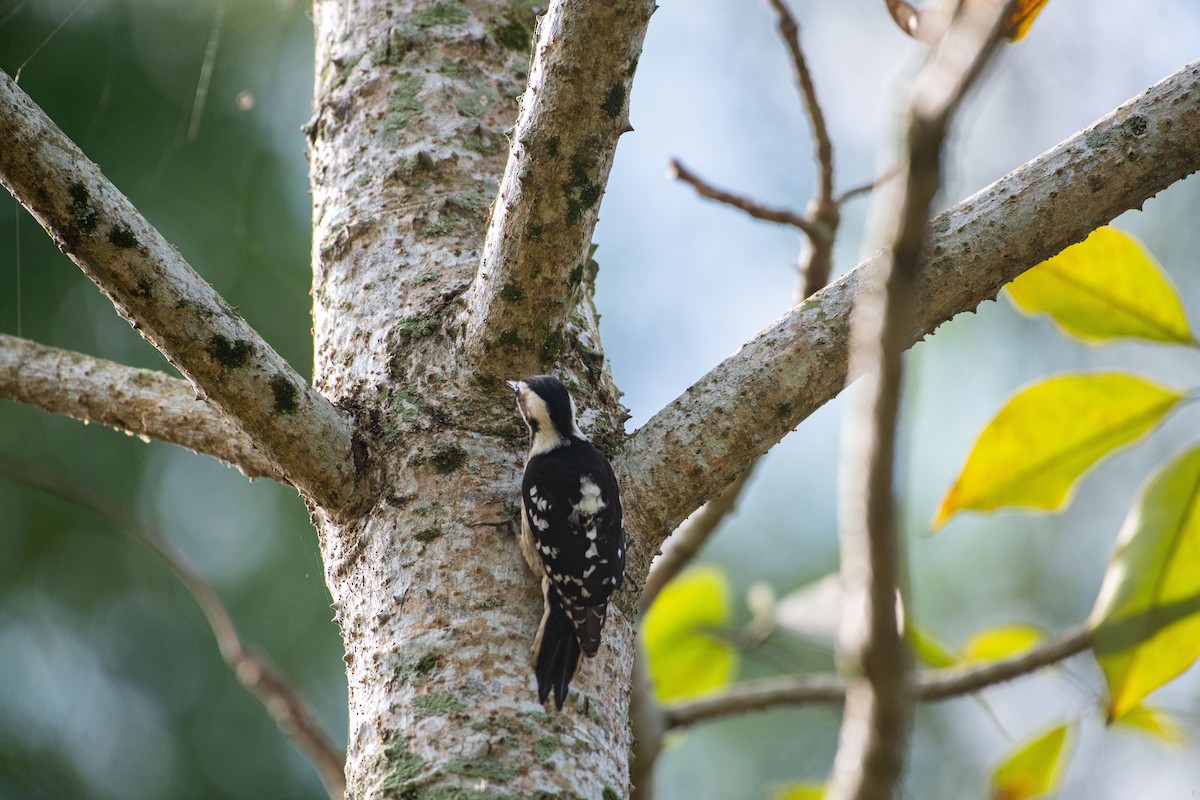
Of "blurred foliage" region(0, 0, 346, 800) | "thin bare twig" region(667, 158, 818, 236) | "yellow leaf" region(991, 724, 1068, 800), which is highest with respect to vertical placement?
"blurred foliage" region(0, 0, 346, 800)

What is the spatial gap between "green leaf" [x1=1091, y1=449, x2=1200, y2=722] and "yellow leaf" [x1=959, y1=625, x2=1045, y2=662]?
91cm

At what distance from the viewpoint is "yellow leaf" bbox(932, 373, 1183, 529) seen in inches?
86.5

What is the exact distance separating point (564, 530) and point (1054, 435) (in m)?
1.00

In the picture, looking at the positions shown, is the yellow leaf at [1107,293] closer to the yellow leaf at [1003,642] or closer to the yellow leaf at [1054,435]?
the yellow leaf at [1054,435]

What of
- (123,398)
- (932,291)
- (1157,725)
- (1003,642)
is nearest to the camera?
(932,291)

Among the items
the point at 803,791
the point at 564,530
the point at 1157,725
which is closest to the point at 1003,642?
the point at 1157,725

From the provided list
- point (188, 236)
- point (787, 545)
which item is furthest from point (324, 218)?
point (787, 545)

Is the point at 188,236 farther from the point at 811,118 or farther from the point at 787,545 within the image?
the point at 787,545

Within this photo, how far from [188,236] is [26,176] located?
14.0 ft

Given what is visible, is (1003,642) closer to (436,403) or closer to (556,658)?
(556,658)

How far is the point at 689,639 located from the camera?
324 centimetres

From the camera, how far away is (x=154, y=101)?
19.1ft

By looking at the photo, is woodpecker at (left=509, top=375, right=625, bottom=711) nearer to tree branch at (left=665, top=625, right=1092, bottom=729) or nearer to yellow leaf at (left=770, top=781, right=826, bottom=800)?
tree branch at (left=665, top=625, right=1092, bottom=729)

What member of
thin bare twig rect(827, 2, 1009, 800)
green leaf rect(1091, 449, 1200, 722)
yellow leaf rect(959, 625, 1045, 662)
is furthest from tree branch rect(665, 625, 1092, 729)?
thin bare twig rect(827, 2, 1009, 800)
